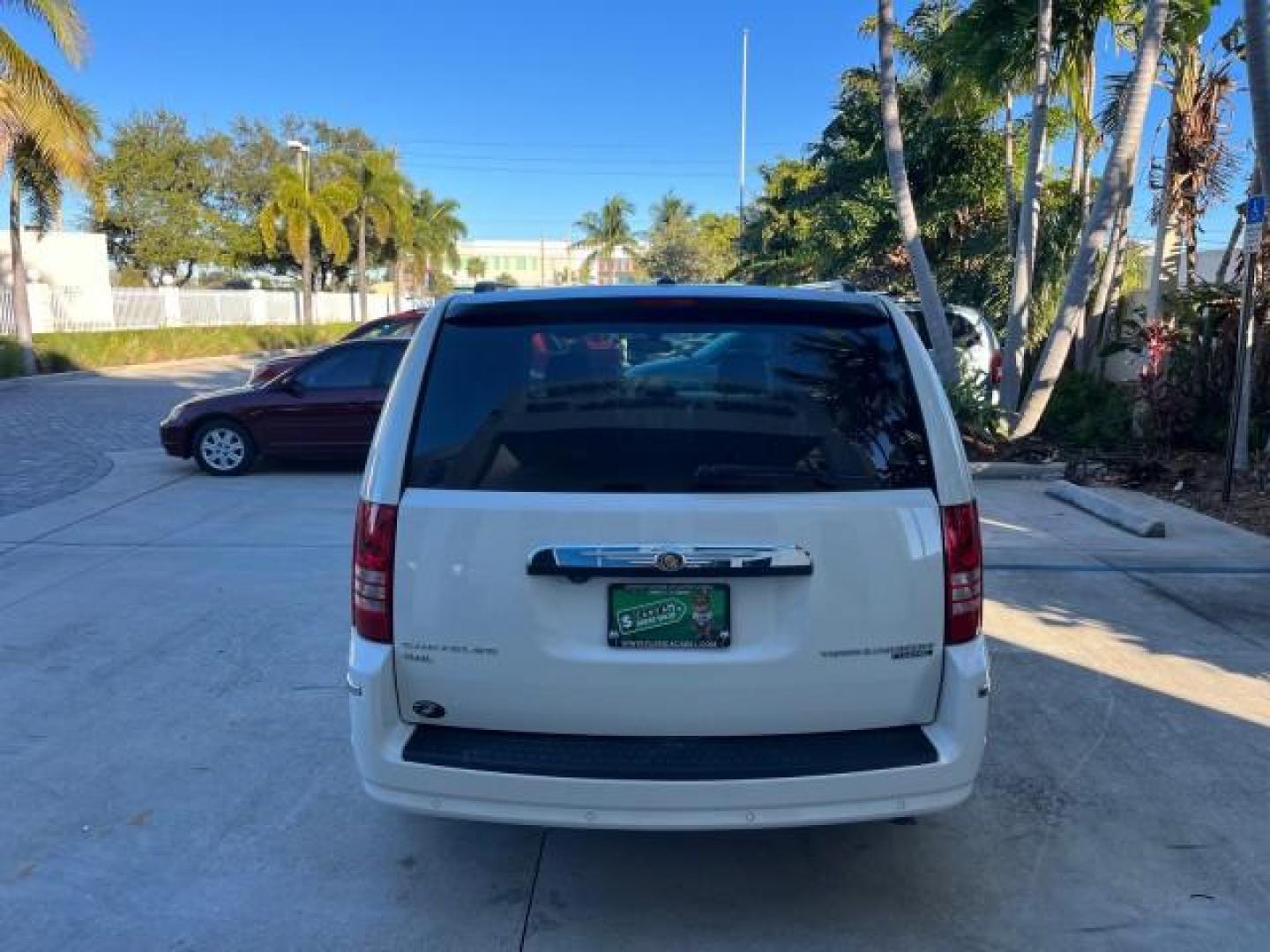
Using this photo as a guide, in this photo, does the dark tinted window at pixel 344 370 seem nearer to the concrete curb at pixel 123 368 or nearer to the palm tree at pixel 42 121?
the palm tree at pixel 42 121

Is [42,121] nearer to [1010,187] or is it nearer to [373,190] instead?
[1010,187]

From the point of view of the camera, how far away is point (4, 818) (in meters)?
3.70

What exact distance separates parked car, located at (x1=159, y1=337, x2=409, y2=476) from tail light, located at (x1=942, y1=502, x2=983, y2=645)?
29.1 ft

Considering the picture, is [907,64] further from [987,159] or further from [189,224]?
[189,224]

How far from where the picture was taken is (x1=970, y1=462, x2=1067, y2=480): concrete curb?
1091 centimetres

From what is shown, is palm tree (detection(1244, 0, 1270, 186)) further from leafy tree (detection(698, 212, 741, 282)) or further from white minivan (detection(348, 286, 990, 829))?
leafy tree (detection(698, 212, 741, 282))

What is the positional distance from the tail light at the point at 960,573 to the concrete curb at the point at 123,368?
23.2 metres

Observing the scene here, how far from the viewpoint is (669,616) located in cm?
281

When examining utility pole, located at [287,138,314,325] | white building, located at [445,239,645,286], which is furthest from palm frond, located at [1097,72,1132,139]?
white building, located at [445,239,645,286]

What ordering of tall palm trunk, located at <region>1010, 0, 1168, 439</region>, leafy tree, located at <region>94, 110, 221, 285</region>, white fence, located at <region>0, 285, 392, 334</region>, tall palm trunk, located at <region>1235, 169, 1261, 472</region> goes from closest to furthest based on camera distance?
1. tall palm trunk, located at <region>1235, 169, 1261, 472</region>
2. tall palm trunk, located at <region>1010, 0, 1168, 439</region>
3. white fence, located at <region>0, 285, 392, 334</region>
4. leafy tree, located at <region>94, 110, 221, 285</region>

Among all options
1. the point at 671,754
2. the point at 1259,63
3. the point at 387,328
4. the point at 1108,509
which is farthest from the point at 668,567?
the point at 387,328

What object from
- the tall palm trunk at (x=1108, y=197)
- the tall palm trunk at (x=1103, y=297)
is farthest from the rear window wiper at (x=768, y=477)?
the tall palm trunk at (x=1103, y=297)

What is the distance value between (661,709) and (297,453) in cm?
918

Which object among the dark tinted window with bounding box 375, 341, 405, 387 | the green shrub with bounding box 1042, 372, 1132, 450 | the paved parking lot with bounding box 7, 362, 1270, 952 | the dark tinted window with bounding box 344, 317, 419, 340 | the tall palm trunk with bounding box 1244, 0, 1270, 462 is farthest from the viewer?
the dark tinted window with bounding box 344, 317, 419, 340
